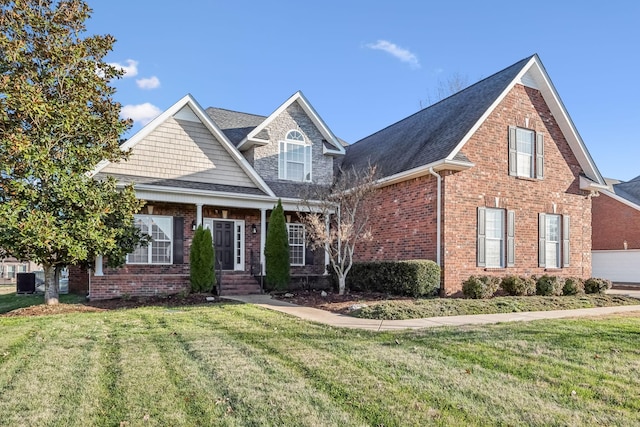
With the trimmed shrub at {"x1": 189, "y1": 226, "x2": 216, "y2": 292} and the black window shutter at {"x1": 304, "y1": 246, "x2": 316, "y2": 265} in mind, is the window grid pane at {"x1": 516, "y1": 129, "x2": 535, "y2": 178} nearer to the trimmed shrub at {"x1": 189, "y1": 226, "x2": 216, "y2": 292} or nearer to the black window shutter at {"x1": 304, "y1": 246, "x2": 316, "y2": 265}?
the black window shutter at {"x1": 304, "y1": 246, "x2": 316, "y2": 265}

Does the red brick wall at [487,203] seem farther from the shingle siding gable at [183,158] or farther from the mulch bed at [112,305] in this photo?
the mulch bed at [112,305]

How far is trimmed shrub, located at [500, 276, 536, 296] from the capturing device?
531 inches

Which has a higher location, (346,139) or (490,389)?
(346,139)

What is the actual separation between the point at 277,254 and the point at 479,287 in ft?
19.5

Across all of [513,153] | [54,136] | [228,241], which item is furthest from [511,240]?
[54,136]

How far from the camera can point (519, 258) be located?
1498 centimetres

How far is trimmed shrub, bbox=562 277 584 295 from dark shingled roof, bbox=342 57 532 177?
502cm

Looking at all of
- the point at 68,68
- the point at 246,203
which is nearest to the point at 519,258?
the point at 246,203

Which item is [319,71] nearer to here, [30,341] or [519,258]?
[519,258]

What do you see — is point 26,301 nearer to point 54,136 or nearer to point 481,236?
point 54,136

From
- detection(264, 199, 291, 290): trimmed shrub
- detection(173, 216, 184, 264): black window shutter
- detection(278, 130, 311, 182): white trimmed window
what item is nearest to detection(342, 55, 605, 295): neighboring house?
detection(278, 130, 311, 182): white trimmed window

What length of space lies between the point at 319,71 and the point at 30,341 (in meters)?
13.2

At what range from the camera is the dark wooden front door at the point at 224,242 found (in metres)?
16.3

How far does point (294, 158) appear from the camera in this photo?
17922 mm
